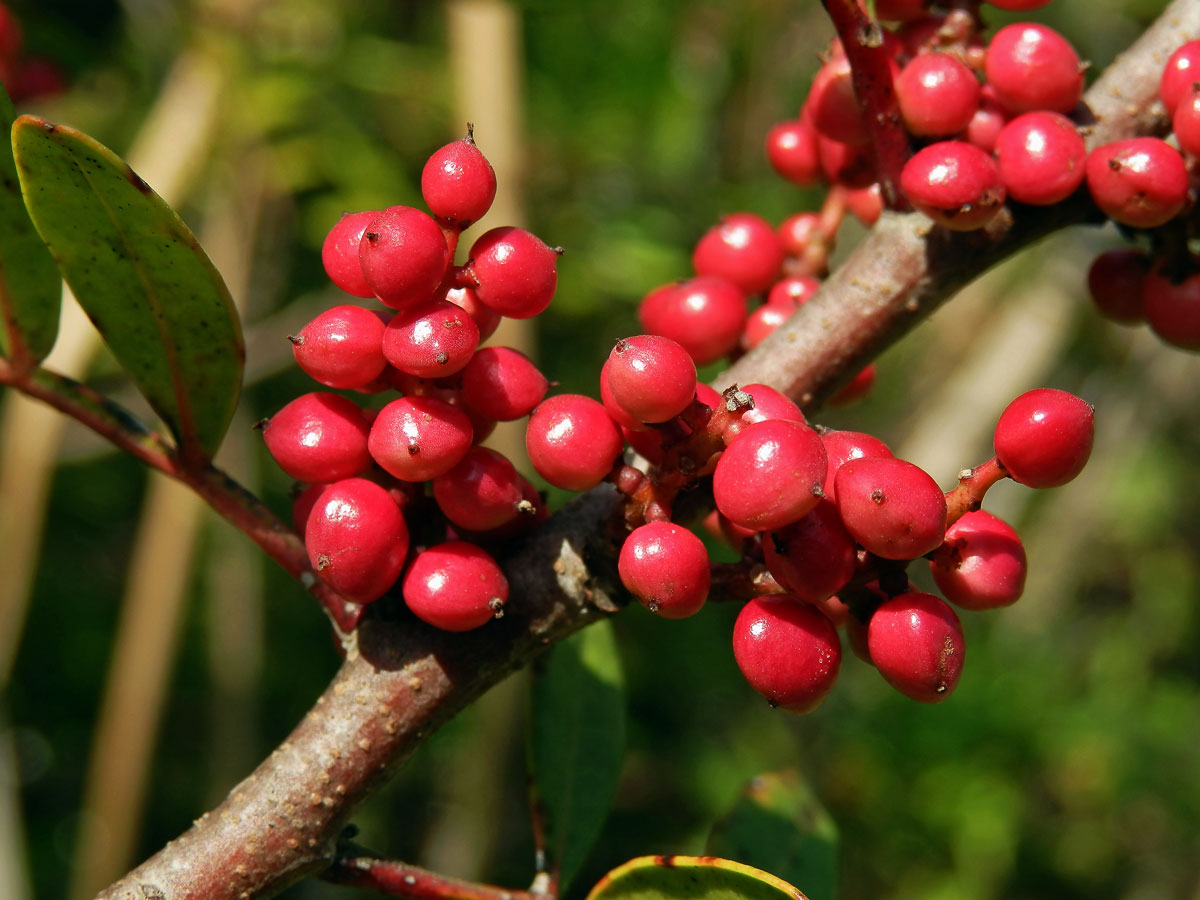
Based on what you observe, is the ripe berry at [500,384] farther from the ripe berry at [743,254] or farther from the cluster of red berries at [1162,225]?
the cluster of red berries at [1162,225]

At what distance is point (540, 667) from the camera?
934mm

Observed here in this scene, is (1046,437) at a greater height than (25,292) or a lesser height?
greater

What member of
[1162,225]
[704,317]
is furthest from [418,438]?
[1162,225]

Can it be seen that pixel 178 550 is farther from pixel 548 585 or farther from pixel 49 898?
pixel 548 585

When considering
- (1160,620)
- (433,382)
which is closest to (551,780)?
(433,382)

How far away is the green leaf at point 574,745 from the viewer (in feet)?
2.89

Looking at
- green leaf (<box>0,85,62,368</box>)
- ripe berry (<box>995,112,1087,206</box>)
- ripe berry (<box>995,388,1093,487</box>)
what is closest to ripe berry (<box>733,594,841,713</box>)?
ripe berry (<box>995,388,1093,487</box>)

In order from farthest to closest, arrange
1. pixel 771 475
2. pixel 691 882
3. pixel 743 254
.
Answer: pixel 743 254
pixel 691 882
pixel 771 475

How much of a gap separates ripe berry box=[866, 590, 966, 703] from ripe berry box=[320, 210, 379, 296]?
1.10 ft

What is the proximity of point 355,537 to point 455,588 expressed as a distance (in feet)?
0.21

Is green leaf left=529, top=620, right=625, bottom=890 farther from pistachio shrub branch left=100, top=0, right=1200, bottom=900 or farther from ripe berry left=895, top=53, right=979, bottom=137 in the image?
ripe berry left=895, top=53, right=979, bottom=137

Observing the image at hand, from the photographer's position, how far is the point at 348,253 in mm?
572

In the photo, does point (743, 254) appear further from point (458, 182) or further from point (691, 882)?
point (691, 882)

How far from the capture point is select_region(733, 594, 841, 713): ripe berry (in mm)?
545
